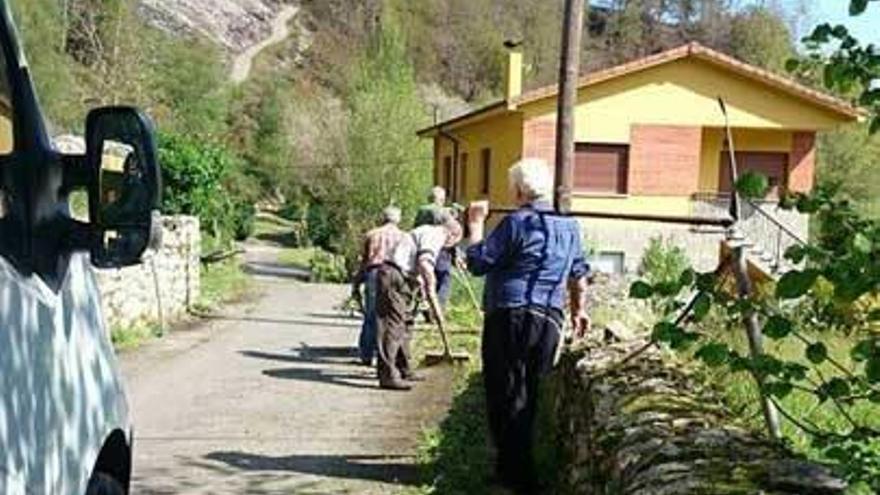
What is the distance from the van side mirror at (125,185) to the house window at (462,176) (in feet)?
127

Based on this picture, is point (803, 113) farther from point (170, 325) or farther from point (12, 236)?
point (12, 236)

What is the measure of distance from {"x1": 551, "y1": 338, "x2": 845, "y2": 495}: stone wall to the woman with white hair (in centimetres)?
31

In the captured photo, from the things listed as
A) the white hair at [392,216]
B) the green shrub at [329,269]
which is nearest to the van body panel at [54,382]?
the white hair at [392,216]

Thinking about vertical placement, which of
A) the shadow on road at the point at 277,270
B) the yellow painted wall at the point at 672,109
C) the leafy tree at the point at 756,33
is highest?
the leafy tree at the point at 756,33

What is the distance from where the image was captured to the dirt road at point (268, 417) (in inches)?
303

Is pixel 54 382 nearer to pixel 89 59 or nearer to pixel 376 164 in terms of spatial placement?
pixel 89 59

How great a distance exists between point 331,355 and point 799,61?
11.1m

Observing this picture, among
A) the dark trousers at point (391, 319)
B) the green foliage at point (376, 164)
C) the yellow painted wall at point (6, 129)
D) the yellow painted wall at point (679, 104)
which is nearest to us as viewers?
the yellow painted wall at point (6, 129)

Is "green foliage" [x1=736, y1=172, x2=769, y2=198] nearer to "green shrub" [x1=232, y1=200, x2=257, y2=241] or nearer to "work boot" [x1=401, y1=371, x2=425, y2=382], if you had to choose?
"work boot" [x1=401, y1=371, x2=425, y2=382]

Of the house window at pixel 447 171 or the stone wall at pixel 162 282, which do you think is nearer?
the stone wall at pixel 162 282

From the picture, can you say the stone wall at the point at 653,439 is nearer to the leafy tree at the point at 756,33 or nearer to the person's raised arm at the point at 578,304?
the person's raised arm at the point at 578,304

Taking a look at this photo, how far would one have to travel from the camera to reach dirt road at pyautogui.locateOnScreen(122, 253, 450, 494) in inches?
303

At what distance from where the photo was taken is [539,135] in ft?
112

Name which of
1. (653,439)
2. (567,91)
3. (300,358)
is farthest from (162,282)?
(653,439)
